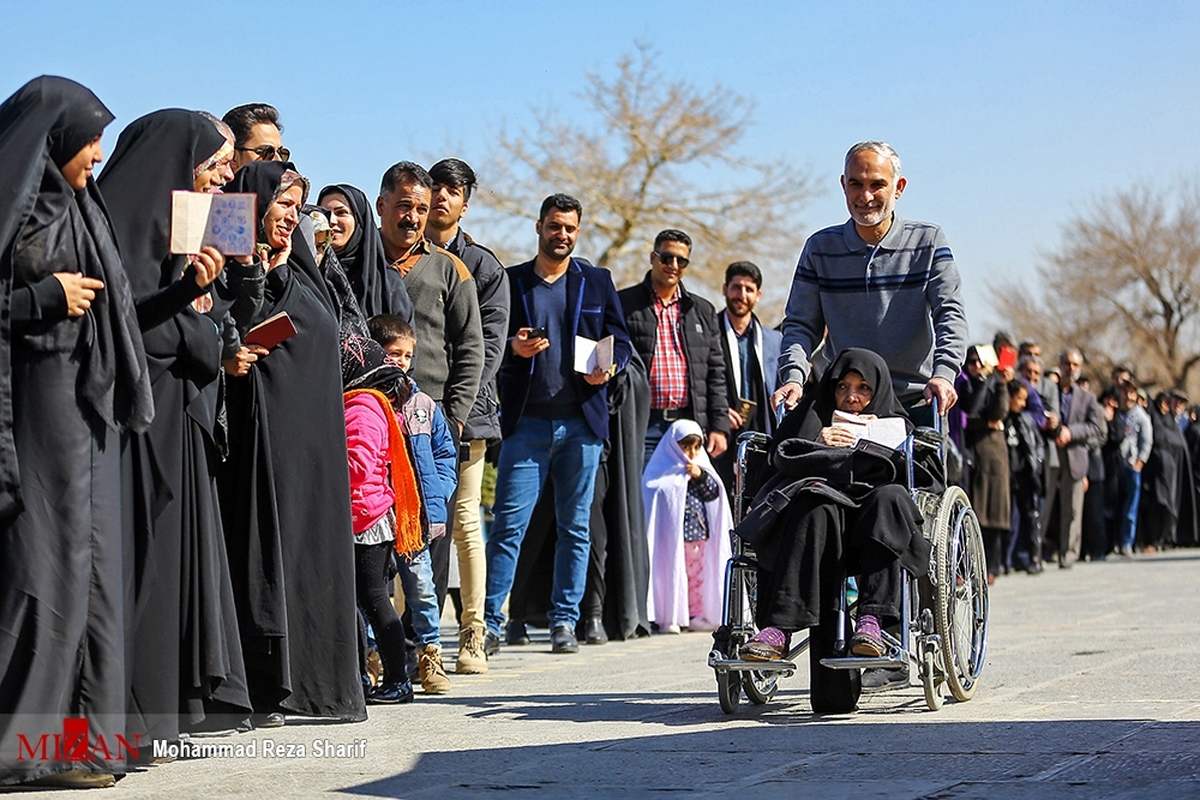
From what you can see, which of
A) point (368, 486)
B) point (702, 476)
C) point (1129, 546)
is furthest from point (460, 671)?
point (1129, 546)

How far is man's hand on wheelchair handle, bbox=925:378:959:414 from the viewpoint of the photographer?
7.51 m

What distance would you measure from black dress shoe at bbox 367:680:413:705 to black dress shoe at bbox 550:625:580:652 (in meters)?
2.82

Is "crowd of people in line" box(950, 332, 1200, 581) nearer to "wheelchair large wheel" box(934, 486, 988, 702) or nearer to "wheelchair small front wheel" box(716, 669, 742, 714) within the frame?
"wheelchair large wheel" box(934, 486, 988, 702)

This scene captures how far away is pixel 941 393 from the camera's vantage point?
752 centimetres

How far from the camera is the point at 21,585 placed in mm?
5289

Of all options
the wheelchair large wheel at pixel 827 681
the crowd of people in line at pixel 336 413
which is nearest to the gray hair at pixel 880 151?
the crowd of people in line at pixel 336 413

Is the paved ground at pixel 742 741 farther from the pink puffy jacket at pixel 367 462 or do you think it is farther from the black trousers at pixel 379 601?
the pink puffy jacket at pixel 367 462

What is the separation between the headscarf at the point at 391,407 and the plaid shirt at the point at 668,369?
15.5 ft

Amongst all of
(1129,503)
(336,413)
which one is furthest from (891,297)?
(1129,503)

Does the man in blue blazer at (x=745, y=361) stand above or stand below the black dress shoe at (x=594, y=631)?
above

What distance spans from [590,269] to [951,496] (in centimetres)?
444

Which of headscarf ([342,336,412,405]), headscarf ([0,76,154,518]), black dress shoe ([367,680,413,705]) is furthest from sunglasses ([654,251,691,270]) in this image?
headscarf ([0,76,154,518])

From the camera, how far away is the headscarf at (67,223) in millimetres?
5297

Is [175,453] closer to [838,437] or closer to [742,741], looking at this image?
[742,741]
